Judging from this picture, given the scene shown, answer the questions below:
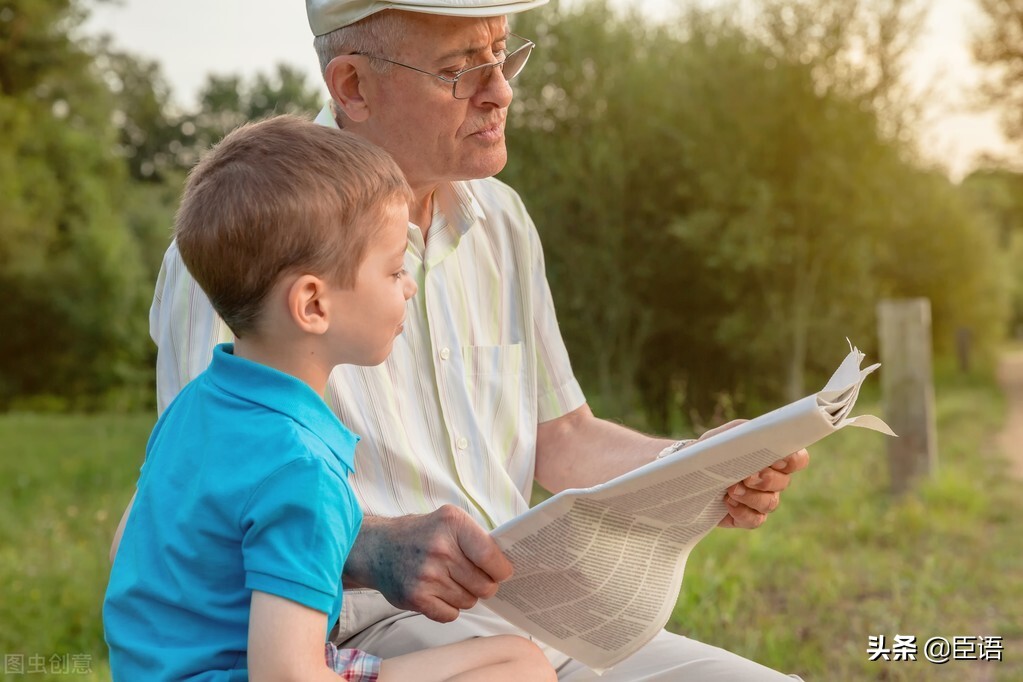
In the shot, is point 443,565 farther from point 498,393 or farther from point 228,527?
point 498,393

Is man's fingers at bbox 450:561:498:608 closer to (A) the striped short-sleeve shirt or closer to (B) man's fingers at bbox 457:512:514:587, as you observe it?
(B) man's fingers at bbox 457:512:514:587

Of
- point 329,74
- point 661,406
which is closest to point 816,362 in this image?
point 661,406

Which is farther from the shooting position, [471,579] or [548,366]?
[548,366]

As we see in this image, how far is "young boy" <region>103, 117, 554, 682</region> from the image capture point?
128cm

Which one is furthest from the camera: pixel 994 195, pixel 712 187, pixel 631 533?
pixel 994 195

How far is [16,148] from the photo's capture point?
18172mm

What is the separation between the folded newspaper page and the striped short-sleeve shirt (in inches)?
13.4

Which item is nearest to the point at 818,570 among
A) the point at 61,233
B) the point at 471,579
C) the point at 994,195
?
the point at 471,579

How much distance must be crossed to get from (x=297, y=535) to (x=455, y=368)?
34.7 inches

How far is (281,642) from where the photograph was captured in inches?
49.1

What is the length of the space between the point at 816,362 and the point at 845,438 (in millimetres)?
6092

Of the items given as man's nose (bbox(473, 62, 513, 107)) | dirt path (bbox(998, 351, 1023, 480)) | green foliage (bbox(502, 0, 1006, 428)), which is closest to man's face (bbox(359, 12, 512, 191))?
man's nose (bbox(473, 62, 513, 107))

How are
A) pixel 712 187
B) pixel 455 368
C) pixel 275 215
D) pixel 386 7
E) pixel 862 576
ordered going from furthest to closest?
pixel 712 187, pixel 862 576, pixel 455 368, pixel 386 7, pixel 275 215

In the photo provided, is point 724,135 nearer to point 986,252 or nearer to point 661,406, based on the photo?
point 661,406
